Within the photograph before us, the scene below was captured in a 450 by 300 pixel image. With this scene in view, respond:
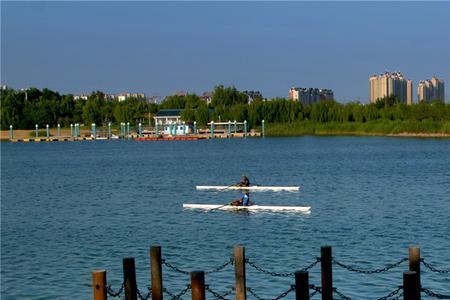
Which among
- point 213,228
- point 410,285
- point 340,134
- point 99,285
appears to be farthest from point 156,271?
point 340,134

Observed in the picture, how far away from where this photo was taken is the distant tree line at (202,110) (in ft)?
525

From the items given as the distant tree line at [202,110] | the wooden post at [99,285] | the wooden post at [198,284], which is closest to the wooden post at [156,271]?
the wooden post at [99,285]

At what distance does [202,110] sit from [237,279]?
523ft

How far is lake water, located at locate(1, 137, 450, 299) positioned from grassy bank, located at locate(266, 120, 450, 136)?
77394 millimetres

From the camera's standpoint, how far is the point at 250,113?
175 meters

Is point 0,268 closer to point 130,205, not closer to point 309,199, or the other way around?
point 130,205

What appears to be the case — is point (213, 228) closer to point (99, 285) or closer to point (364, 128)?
point (99, 285)

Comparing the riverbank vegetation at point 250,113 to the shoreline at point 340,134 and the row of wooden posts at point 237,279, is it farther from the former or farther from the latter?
the row of wooden posts at point 237,279

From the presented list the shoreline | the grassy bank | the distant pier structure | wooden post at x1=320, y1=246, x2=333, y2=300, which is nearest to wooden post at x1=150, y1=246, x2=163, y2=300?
wooden post at x1=320, y1=246, x2=333, y2=300

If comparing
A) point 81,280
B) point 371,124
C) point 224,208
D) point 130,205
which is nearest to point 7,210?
point 130,205

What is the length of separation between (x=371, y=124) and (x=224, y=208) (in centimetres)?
12023

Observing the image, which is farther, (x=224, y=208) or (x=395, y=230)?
(x=224, y=208)

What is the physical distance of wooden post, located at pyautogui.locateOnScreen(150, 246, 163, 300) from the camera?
53.6 ft

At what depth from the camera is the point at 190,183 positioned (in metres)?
58.2
